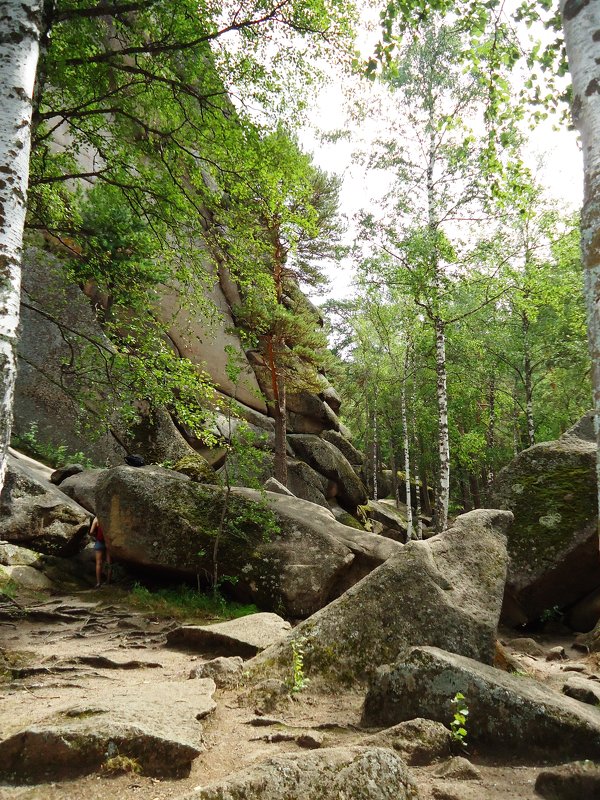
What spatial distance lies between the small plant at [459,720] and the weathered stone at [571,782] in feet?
1.98

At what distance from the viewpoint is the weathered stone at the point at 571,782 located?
111 inches

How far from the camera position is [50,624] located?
8125 mm

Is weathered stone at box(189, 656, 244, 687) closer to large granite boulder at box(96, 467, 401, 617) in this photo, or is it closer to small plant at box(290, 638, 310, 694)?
small plant at box(290, 638, 310, 694)

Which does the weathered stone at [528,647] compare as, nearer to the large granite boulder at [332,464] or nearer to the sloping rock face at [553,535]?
the sloping rock face at [553,535]

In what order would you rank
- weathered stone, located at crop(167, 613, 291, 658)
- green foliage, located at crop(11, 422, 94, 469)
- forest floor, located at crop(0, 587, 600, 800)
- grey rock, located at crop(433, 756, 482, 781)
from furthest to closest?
green foliage, located at crop(11, 422, 94, 469) < weathered stone, located at crop(167, 613, 291, 658) < grey rock, located at crop(433, 756, 482, 781) < forest floor, located at crop(0, 587, 600, 800)

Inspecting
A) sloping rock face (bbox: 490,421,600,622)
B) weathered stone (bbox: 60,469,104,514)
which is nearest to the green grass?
weathered stone (bbox: 60,469,104,514)

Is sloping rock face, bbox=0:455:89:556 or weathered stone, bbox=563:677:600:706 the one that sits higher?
sloping rock face, bbox=0:455:89:556

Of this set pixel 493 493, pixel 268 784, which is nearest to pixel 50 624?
pixel 268 784

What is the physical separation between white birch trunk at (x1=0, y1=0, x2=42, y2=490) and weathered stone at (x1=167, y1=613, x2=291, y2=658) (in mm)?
4306

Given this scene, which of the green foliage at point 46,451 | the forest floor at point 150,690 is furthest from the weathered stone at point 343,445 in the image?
the forest floor at point 150,690

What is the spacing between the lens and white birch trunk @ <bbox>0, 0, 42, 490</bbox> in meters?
3.44

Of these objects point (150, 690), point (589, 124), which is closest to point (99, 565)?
point (150, 690)

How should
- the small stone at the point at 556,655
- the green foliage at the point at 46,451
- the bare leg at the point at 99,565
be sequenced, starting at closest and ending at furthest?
the small stone at the point at 556,655, the bare leg at the point at 99,565, the green foliage at the point at 46,451

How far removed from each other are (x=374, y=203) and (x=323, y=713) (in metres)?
18.9
